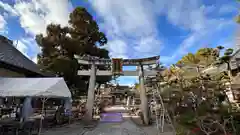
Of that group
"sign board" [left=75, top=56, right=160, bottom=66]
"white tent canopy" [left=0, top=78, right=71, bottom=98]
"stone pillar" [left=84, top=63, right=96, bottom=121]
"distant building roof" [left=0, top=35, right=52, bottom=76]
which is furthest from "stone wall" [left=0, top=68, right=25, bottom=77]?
"stone pillar" [left=84, top=63, right=96, bottom=121]

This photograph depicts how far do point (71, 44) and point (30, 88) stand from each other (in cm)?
782

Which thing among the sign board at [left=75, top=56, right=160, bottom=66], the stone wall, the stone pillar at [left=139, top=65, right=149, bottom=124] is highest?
the sign board at [left=75, top=56, right=160, bottom=66]

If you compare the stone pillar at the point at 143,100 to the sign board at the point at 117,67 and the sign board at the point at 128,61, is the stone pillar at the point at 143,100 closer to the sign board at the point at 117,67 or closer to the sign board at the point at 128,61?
the sign board at the point at 128,61

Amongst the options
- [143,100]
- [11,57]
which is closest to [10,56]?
[11,57]

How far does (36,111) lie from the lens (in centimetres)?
1109

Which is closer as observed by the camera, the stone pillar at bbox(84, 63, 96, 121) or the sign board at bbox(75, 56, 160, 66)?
the stone pillar at bbox(84, 63, 96, 121)

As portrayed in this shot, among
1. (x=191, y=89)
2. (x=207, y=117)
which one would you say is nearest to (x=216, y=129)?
(x=207, y=117)

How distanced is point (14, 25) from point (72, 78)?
6.01 metres

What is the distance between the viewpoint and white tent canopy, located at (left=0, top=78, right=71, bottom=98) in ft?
15.8

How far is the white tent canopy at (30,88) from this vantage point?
482 cm

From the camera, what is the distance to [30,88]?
4.97 m

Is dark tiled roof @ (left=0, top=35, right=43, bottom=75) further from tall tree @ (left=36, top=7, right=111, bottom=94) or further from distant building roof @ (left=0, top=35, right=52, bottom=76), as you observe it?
tall tree @ (left=36, top=7, right=111, bottom=94)

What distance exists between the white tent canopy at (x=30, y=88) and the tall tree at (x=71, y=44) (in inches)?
216

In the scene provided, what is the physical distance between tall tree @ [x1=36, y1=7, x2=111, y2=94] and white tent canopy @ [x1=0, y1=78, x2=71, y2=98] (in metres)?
5.49
